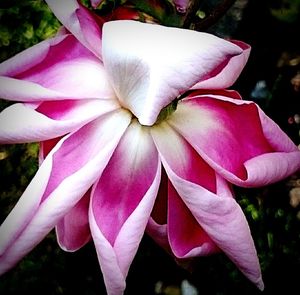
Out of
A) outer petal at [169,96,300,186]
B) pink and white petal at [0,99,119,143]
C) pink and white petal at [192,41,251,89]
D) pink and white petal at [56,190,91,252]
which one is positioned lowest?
pink and white petal at [56,190,91,252]

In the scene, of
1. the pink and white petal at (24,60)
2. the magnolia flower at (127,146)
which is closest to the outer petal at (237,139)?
the magnolia flower at (127,146)

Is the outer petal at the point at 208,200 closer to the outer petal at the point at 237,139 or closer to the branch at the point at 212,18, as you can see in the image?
the outer petal at the point at 237,139

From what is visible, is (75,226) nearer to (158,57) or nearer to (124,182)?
(124,182)

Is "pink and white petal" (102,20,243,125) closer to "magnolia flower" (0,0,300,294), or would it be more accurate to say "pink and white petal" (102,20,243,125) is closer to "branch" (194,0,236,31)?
"magnolia flower" (0,0,300,294)

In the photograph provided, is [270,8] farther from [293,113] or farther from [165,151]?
[165,151]

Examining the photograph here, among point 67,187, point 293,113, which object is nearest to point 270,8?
point 293,113

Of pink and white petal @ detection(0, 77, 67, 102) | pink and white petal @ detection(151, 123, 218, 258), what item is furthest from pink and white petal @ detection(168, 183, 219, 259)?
pink and white petal @ detection(0, 77, 67, 102)
